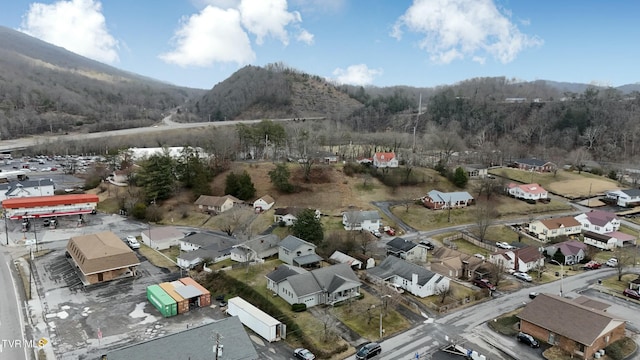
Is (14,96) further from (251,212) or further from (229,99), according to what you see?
(251,212)

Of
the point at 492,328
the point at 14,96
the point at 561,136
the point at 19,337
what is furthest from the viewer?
the point at 14,96

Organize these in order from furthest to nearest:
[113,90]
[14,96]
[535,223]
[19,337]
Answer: [113,90] → [14,96] → [535,223] → [19,337]

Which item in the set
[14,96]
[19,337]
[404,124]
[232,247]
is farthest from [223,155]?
[14,96]

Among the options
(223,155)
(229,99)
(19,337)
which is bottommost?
(19,337)

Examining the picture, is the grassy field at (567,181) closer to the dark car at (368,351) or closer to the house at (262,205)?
the house at (262,205)

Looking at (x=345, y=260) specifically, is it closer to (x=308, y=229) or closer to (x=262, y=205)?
(x=308, y=229)

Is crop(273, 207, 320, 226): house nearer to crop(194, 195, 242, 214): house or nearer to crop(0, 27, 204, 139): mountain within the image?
crop(194, 195, 242, 214): house

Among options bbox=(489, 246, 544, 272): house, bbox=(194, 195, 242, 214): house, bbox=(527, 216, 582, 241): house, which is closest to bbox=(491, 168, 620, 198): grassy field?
bbox=(527, 216, 582, 241): house
